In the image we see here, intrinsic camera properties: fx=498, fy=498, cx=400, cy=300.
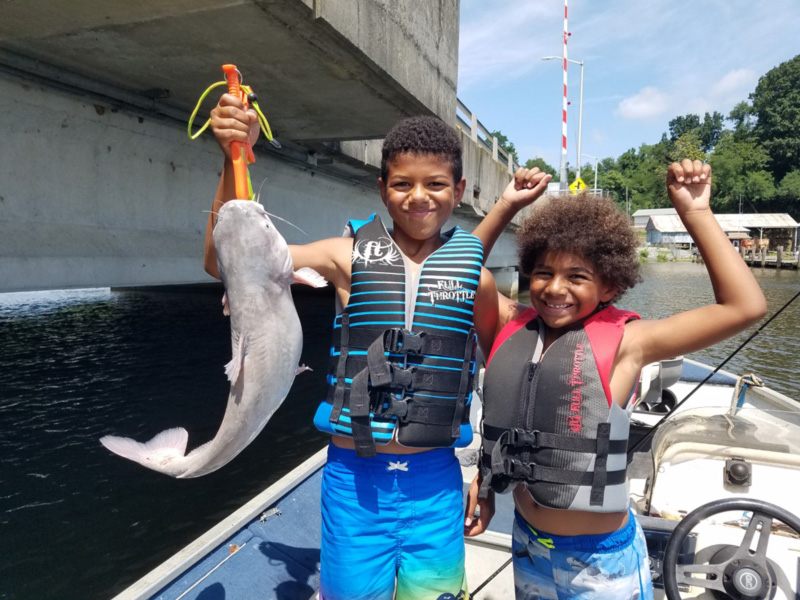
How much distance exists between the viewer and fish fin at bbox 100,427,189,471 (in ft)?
6.56

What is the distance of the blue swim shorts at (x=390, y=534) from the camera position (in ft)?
6.68

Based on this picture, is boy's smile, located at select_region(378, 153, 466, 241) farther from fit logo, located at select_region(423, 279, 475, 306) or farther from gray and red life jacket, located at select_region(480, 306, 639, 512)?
gray and red life jacket, located at select_region(480, 306, 639, 512)

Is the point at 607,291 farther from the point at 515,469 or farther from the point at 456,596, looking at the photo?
the point at 456,596

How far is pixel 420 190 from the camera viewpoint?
2.18 metres

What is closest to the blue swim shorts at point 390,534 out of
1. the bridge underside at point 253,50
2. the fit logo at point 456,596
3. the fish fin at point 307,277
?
the fit logo at point 456,596

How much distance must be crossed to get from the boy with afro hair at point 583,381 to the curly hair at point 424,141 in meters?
0.53

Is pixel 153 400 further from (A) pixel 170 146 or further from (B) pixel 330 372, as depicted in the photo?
(B) pixel 330 372

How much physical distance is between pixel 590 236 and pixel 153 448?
83.5 inches

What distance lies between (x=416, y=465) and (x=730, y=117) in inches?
4805

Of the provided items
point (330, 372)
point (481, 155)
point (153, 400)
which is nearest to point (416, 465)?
point (330, 372)

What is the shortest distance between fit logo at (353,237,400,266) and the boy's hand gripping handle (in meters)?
0.54

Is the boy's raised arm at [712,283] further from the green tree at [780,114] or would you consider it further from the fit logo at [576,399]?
the green tree at [780,114]

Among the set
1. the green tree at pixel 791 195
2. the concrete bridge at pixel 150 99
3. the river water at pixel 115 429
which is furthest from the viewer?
the green tree at pixel 791 195

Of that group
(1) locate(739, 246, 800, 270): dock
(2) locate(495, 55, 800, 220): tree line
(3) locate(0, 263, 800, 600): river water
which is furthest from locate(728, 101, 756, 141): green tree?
(3) locate(0, 263, 800, 600): river water
